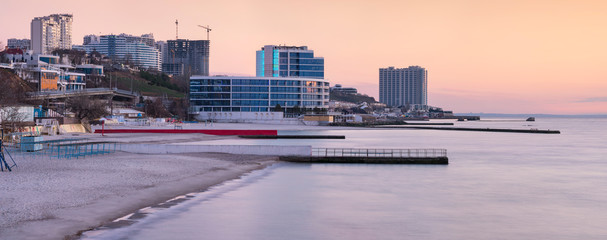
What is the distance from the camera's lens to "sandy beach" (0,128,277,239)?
21.1 metres

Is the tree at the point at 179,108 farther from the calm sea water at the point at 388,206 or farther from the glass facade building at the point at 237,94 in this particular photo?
the calm sea water at the point at 388,206

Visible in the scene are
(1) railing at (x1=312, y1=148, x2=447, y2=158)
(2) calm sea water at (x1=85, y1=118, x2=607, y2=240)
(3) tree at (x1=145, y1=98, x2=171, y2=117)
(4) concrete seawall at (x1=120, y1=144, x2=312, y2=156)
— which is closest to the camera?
(2) calm sea water at (x1=85, y1=118, x2=607, y2=240)

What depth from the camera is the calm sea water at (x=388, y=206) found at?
25.3m

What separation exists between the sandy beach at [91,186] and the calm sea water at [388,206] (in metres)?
1.56

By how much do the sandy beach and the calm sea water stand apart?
156 centimetres

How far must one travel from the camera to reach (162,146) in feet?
170

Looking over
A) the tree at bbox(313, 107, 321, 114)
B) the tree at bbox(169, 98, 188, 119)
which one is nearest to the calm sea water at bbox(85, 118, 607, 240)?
the tree at bbox(169, 98, 188, 119)

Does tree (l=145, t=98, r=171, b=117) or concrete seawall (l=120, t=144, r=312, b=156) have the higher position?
tree (l=145, t=98, r=171, b=117)

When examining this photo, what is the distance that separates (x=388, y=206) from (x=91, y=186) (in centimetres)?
1651

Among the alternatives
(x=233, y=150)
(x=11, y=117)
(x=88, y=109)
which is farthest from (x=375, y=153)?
(x=88, y=109)

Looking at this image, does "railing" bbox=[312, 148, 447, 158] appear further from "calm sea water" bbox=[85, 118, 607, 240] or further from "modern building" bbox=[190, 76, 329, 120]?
"modern building" bbox=[190, 76, 329, 120]

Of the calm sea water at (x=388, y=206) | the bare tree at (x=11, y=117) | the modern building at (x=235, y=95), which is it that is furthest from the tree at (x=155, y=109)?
the calm sea water at (x=388, y=206)

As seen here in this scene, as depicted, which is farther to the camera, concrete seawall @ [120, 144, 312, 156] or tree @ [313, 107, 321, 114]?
tree @ [313, 107, 321, 114]

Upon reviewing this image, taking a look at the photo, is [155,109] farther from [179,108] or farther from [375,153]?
[375,153]
